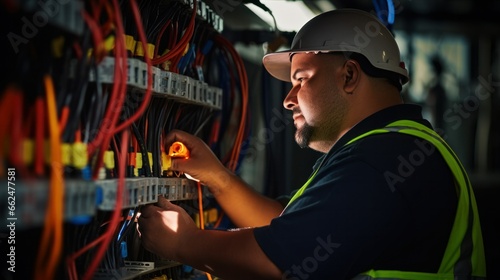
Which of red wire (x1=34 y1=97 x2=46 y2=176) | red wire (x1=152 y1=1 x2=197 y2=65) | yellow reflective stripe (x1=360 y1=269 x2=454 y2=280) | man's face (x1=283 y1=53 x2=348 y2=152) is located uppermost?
red wire (x1=152 y1=1 x2=197 y2=65)

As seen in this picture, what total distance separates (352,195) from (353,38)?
536mm

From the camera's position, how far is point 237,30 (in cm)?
264

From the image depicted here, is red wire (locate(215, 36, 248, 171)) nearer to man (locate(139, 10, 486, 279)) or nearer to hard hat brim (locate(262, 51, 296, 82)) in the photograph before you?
hard hat brim (locate(262, 51, 296, 82))

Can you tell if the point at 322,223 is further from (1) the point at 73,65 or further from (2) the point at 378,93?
(1) the point at 73,65

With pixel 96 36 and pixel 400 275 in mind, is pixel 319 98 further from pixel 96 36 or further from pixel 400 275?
pixel 96 36

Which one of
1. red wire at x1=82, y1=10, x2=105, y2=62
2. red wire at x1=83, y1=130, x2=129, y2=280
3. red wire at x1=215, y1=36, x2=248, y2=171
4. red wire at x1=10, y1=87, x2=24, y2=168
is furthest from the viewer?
red wire at x1=215, y1=36, x2=248, y2=171

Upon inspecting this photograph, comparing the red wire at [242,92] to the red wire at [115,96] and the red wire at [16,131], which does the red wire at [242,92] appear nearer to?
the red wire at [115,96]

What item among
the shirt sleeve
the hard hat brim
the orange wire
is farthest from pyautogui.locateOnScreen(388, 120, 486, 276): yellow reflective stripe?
the orange wire

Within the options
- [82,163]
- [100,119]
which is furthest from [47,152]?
[100,119]

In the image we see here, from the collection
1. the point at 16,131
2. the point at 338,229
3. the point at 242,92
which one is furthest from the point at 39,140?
the point at 242,92

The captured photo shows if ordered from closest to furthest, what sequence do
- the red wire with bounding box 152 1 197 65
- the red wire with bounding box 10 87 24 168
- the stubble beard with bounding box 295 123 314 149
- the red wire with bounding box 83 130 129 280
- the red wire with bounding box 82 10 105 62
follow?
1. the red wire with bounding box 10 87 24 168
2. the red wire with bounding box 82 10 105 62
3. the red wire with bounding box 83 130 129 280
4. the red wire with bounding box 152 1 197 65
5. the stubble beard with bounding box 295 123 314 149

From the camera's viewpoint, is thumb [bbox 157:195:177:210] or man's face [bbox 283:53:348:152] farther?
man's face [bbox 283:53:348:152]

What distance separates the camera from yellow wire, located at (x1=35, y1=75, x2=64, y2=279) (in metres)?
1.17

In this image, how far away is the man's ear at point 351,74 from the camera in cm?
194
